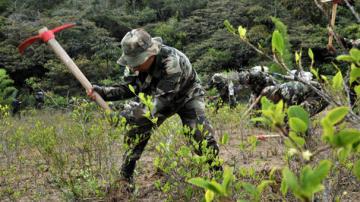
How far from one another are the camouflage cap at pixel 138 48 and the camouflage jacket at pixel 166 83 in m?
0.12

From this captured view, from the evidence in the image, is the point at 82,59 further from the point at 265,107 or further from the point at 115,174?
the point at 265,107

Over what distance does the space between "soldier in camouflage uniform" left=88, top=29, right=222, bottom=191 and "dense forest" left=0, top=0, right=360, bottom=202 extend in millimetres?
15

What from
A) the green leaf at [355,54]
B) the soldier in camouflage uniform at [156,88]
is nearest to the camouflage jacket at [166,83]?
the soldier in camouflage uniform at [156,88]

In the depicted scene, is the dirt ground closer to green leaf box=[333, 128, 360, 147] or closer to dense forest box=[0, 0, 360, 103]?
green leaf box=[333, 128, 360, 147]

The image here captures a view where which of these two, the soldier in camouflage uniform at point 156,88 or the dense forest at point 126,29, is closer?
the soldier in camouflage uniform at point 156,88

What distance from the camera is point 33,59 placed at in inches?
745

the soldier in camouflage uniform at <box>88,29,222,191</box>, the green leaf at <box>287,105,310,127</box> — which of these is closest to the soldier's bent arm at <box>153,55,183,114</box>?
the soldier in camouflage uniform at <box>88,29,222,191</box>

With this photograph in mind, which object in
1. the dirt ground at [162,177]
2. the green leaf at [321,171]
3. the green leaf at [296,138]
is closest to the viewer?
the green leaf at [321,171]

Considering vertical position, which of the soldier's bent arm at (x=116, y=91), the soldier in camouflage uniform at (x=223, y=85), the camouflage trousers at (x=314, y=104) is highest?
the soldier's bent arm at (x=116, y=91)

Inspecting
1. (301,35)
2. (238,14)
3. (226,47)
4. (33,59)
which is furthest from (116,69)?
(301,35)

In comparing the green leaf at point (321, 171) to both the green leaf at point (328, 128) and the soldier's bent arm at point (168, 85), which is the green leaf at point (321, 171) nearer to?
the green leaf at point (328, 128)

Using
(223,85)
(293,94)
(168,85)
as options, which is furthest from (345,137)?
(223,85)

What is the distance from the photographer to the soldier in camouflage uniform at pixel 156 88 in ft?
10.9

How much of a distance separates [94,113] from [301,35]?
1447cm
